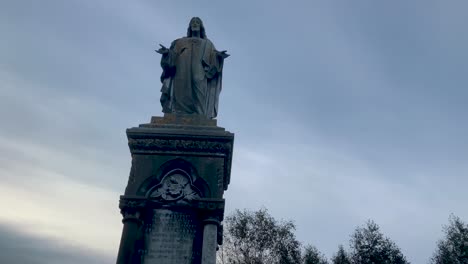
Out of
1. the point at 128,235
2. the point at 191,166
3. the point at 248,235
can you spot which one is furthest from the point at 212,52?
the point at 248,235

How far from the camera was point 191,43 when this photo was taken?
37.9 ft

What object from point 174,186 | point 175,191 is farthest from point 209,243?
point 174,186

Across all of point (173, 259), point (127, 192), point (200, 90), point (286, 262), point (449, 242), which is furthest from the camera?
point (449, 242)

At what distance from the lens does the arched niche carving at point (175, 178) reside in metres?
9.26

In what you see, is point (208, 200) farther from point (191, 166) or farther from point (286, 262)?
point (286, 262)

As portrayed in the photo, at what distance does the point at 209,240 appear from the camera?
8656mm

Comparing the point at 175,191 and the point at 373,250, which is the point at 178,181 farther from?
the point at 373,250

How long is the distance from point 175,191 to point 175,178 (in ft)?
1.03

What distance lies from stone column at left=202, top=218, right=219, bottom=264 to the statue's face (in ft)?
18.1

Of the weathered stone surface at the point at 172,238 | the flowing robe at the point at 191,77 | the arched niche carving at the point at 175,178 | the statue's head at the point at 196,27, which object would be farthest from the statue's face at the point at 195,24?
the weathered stone surface at the point at 172,238

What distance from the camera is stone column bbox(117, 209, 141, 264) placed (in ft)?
27.9

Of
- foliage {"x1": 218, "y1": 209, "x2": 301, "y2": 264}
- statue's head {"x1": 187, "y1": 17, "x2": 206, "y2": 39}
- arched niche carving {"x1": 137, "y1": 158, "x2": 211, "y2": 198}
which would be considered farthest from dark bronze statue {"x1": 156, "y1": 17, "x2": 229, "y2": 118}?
foliage {"x1": 218, "y1": 209, "x2": 301, "y2": 264}

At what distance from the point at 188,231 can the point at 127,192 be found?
1501 mm

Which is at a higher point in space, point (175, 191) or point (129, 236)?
point (175, 191)
